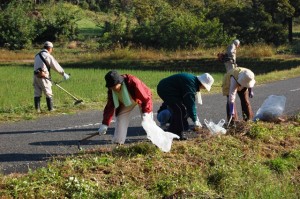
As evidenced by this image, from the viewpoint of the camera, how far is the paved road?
26.4 feet

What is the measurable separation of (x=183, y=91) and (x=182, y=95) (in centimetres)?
8

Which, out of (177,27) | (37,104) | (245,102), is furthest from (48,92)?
(177,27)

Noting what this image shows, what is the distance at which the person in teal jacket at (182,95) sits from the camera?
28.2ft

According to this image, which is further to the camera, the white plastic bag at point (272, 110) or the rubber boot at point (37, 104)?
the rubber boot at point (37, 104)

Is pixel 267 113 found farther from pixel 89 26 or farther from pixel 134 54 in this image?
pixel 89 26

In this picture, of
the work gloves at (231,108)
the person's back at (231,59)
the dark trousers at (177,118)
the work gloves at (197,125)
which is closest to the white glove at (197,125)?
the work gloves at (197,125)

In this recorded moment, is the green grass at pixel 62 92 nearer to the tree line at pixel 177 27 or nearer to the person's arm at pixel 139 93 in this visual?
the person's arm at pixel 139 93

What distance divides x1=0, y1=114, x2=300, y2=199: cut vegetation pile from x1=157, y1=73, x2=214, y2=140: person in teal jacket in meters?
0.38

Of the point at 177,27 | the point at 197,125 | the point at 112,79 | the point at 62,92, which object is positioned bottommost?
the point at 177,27

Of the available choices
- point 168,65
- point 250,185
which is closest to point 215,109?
point 250,185

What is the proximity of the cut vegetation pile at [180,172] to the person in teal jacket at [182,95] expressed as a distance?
0.38 m

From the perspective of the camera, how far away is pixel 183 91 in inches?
340

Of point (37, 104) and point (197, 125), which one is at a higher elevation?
point (197, 125)

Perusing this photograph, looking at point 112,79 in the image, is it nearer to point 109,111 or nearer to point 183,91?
point 109,111
